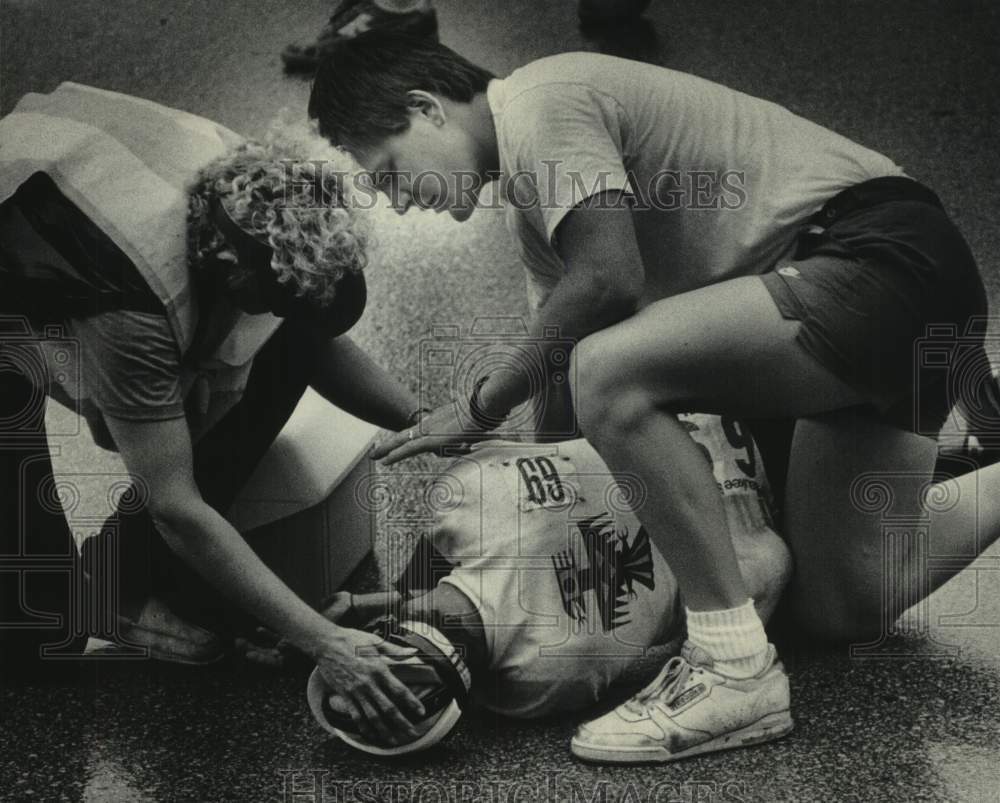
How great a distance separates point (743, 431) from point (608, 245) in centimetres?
29

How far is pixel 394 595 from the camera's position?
129cm

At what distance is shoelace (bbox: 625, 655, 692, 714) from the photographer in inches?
46.5

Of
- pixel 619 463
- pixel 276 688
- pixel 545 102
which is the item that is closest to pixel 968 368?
pixel 619 463

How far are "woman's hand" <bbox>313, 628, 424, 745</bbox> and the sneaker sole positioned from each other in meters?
0.16

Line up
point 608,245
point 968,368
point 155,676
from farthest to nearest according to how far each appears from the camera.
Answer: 1. point 155,676
2. point 968,368
3. point 608,245

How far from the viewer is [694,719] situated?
1161 millimetres

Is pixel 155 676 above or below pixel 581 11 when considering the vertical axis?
below

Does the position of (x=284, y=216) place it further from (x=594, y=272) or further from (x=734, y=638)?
(x=734, y=638)

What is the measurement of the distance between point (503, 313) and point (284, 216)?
0.82 ft

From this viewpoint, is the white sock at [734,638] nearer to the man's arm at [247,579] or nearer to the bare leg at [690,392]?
the bare leg at [690,392]

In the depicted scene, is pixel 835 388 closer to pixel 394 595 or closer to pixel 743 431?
pixel 743 431

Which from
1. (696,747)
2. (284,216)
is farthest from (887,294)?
(284,216)

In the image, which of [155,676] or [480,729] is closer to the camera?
[480,729]

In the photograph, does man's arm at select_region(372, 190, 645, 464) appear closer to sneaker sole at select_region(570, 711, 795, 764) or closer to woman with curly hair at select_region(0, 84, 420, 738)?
woman with curly hair at select_region(0, 84, 420, 738)
